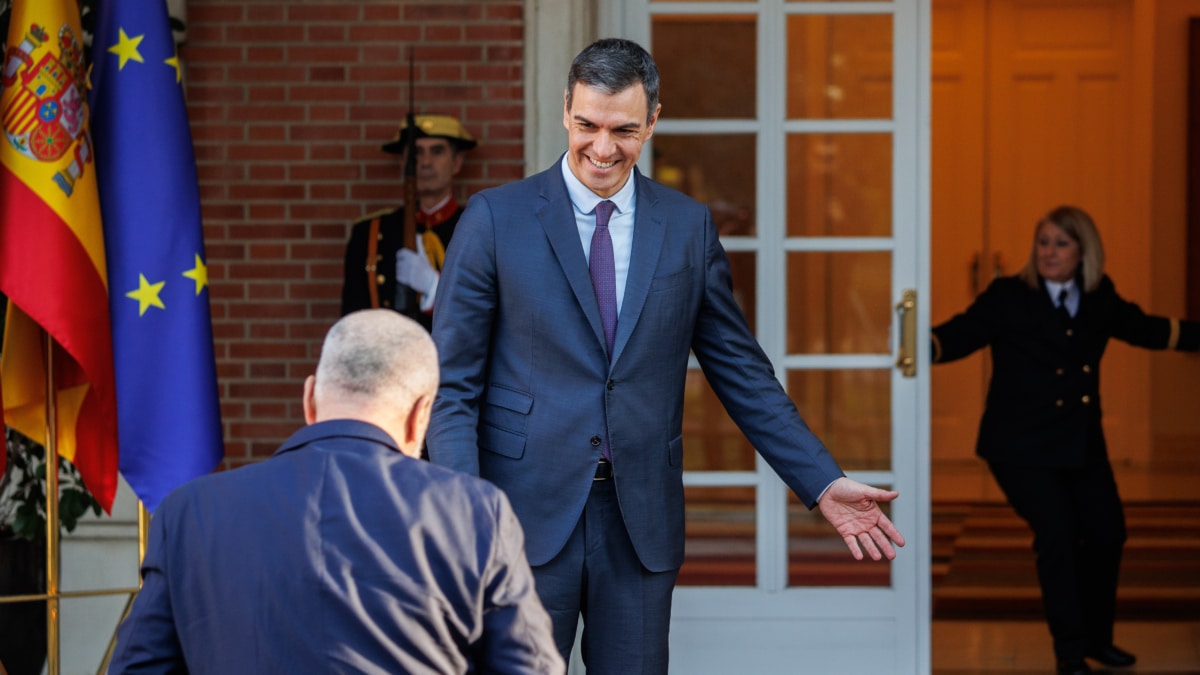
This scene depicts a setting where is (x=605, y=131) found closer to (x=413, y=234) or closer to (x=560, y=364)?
(x=560, y=364)

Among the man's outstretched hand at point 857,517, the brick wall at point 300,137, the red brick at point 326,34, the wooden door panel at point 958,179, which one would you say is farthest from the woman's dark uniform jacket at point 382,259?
the wooden door panel at point 958,179

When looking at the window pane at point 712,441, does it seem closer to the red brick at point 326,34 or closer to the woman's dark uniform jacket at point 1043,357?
the woman's dark uniform jacket at point 1043,357

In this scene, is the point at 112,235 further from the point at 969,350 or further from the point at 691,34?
the point at 969,350

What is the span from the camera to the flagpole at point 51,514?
380 centimetres

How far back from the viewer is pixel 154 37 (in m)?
3.83

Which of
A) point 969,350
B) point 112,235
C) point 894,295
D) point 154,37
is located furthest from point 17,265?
point 969,350

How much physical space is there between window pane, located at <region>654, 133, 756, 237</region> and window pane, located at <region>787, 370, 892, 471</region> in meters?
0.48

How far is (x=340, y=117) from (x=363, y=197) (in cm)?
24

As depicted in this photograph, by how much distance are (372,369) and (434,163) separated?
8.55ft

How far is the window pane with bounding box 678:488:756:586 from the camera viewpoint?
4.69 m

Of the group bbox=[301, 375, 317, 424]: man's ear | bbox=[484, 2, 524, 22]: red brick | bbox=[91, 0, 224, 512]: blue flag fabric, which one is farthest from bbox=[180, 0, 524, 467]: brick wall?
bbox=[301, 375, 317, 424]: man's ear

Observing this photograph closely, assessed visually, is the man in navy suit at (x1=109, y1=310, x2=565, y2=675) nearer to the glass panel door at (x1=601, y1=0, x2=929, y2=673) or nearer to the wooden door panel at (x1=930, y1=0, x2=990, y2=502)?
the glass panel door at (x1=601, y1=0, x2=929, y2=673)

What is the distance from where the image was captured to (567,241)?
9.27ft

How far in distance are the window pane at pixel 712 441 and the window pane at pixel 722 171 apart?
50cm
